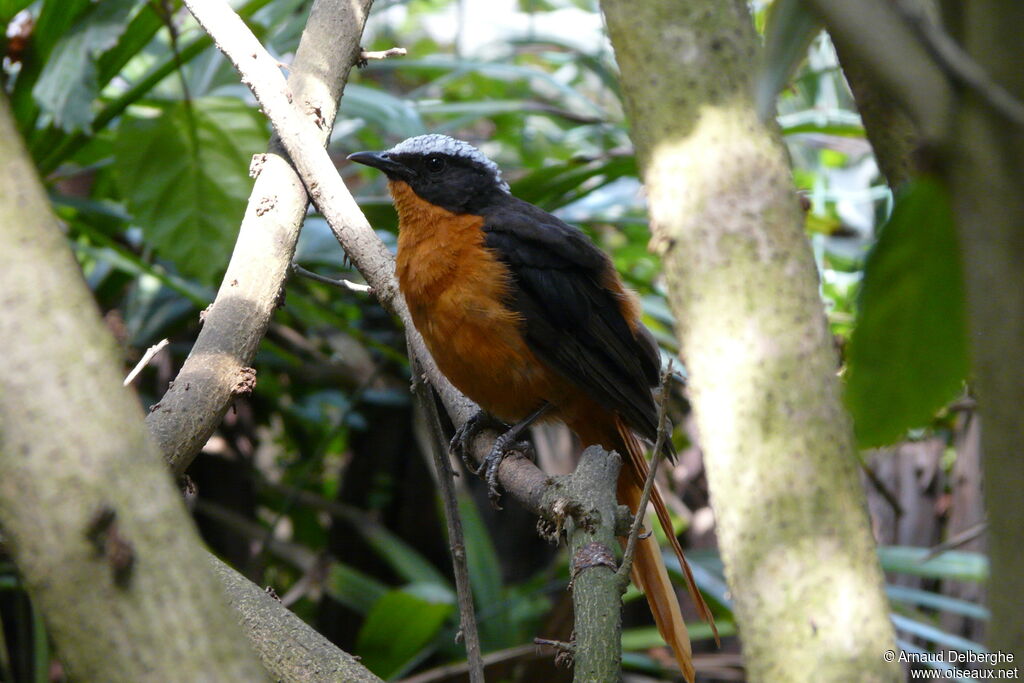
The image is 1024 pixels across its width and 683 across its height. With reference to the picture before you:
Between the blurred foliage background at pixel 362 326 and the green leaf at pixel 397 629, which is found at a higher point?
the blurred foliage background at pixel 362 326

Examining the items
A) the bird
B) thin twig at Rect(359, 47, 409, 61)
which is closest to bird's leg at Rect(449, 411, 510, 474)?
the bird

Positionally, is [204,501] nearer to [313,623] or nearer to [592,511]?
[313,623]

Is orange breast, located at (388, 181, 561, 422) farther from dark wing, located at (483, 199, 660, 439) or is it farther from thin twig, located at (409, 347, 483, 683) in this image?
thin twig, located at (409, 347, 483, 683)

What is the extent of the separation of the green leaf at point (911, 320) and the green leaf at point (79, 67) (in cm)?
304

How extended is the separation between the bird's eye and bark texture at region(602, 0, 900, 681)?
9.20 ft

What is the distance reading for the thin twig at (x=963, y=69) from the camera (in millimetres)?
596

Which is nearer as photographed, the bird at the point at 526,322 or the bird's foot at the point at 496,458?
the bird's foot at the point at 496,458

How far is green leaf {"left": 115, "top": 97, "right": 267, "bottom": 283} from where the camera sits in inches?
142

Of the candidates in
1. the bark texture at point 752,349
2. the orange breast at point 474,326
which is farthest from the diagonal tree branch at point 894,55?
the orange breast at point 474,326

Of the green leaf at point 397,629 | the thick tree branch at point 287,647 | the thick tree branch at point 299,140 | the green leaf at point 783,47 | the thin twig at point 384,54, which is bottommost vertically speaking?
the green leaf at point 397,629

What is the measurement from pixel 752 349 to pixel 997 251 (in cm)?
34

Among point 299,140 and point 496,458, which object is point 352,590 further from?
point 299,140

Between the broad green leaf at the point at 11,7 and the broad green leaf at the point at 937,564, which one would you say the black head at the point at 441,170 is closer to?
the broad green leaf at the point at 11,7

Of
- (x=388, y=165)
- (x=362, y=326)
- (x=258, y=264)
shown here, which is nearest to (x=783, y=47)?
(x=258, y=264)
